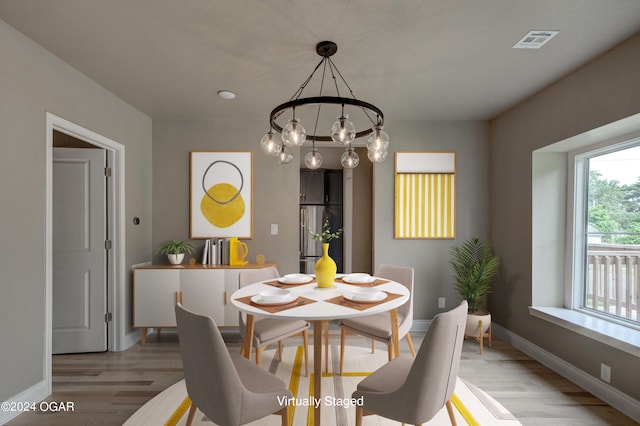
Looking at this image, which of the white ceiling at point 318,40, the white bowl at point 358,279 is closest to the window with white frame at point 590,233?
the white ceiling at point 318,40

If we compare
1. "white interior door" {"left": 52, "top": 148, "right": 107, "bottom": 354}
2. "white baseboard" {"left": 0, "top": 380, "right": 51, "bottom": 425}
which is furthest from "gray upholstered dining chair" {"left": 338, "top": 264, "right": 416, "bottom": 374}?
"white interior door" {"left": 52, "top": 148, "right": 107, "bottom": 354}

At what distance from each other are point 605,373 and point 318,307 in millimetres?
2139

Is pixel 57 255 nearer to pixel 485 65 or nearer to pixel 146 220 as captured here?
pixel 146 220

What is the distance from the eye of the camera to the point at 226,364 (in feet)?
4.33

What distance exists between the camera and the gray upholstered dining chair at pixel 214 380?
1.32 metres

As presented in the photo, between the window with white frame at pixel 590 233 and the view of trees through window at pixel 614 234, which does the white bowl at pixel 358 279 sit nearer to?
the window with white frame at pixel 590 233

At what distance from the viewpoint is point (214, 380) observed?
1.33 metres

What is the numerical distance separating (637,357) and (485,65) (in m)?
2.17

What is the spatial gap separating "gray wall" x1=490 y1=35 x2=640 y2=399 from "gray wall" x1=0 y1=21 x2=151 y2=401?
3.89 m

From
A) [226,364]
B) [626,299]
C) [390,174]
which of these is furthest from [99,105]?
[626,299]

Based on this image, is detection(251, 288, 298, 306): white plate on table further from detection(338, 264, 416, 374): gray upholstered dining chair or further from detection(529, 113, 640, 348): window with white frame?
detection(529, 113, 640, 348): window with white frame

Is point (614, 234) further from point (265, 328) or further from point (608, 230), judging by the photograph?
point (265, 328)

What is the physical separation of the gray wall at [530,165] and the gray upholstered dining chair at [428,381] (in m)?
1.57

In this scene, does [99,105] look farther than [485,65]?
Yes
